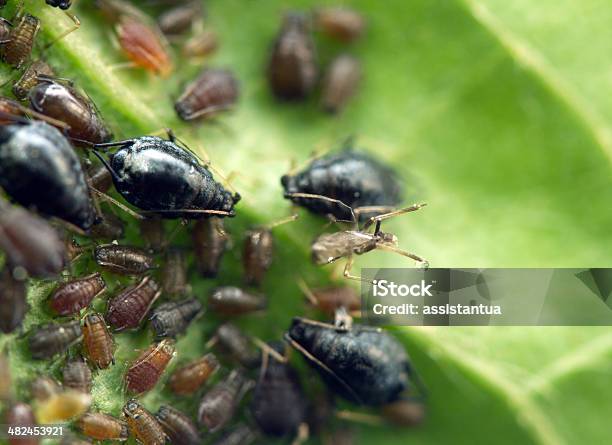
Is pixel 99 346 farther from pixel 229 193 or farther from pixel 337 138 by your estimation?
pixel 337 138

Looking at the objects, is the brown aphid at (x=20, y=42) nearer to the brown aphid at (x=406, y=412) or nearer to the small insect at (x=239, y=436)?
the small insect at (x=239, y=436)

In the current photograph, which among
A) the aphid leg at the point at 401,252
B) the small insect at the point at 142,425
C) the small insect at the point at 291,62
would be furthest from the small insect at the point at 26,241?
the small insect at the point at 291,62

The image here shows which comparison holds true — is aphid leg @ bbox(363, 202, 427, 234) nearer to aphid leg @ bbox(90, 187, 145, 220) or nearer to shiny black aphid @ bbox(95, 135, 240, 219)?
shiny black aphid @ bbox(95, 135, 240, 219)

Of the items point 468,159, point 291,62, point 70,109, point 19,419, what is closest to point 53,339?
point 19,419

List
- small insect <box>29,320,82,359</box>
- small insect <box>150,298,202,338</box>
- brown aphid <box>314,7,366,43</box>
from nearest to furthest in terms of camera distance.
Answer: small insect <box>29,320,82,359</box>
small insect <box>150,298,202,338</box>
brown aphid <box>314,7,366,43</box>


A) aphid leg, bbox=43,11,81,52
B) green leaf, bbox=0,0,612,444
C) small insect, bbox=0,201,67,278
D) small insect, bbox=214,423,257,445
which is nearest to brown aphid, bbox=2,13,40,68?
aphid leg, bbox=43,11,81,52

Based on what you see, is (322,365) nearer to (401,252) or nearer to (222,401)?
(222,401)

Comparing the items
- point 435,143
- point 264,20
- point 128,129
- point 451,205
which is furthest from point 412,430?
point 264,20
